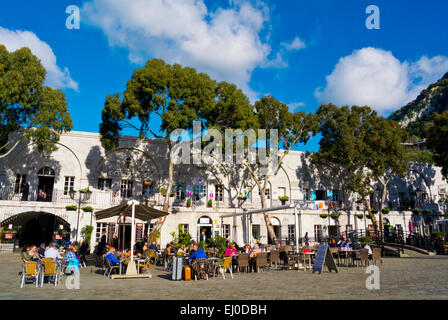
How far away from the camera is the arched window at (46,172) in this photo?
76.2 feet

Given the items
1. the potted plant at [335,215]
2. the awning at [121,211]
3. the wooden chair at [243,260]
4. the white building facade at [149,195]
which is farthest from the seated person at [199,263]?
the potted plant at [335,215]

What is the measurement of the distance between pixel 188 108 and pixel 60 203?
35.7 feet

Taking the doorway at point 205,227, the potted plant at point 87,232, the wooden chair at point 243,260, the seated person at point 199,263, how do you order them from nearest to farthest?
the seated person at point 199,263, the wooden chair at point 243,260, the potted plant at point 87,232, the doorway at point 205,227

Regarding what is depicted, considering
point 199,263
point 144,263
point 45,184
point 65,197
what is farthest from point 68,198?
point 199,263

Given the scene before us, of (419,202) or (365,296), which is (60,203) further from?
(419,202)

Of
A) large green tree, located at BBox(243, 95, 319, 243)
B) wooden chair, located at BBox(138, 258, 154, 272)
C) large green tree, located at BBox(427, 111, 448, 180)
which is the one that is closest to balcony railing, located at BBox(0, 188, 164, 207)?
large green tree, located at BBox(243, 95, 319, 243)

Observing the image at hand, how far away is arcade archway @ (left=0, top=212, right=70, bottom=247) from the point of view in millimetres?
22031

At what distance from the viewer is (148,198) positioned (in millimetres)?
25172

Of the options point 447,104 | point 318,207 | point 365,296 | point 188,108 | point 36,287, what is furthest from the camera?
point 447,104

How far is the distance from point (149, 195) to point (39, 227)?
328 inches

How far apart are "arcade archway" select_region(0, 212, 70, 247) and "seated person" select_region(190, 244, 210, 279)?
14.3 metres

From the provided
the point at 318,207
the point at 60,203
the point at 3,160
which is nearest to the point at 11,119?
the point at 3,160

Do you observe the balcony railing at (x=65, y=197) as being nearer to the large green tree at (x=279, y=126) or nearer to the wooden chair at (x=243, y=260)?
the large green tree at (x=279, y=126)

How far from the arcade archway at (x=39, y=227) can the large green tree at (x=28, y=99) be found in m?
5.55
